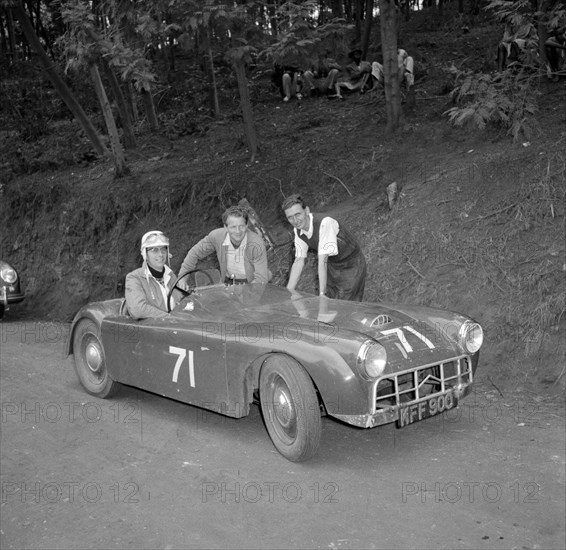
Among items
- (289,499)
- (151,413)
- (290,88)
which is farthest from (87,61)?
(289,499)

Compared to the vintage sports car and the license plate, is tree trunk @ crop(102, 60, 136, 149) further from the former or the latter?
the license plate

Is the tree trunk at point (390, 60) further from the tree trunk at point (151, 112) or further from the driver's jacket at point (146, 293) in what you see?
the tree trunk at point (151, 112)

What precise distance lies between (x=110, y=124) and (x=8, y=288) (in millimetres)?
3999

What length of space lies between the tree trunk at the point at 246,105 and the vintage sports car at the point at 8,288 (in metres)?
4.79

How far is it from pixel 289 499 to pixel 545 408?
266 cm

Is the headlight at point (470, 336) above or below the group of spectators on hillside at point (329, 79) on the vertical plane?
below

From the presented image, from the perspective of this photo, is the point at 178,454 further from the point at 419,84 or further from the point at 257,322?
the point at 419,84

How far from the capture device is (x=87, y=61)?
12.4 metres

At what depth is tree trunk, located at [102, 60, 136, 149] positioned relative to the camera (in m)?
15.7

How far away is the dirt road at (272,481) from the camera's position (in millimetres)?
4051

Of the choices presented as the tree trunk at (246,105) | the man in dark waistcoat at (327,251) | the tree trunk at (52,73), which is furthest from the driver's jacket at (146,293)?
the tree trunk at (52,73)

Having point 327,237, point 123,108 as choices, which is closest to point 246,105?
point 123,108

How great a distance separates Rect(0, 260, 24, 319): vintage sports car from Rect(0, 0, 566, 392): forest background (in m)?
0.91

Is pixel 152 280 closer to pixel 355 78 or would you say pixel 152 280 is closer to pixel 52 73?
pixel 52 73
